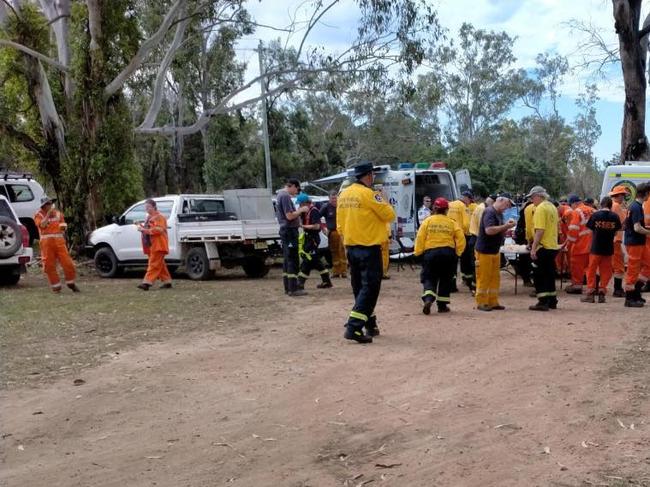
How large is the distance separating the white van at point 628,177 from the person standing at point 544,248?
3.54m

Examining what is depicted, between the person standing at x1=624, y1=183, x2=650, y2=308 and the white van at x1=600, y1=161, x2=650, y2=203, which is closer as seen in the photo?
the person standing at x1=624, y1=183, x2=650, y2=308

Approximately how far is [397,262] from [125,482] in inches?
519

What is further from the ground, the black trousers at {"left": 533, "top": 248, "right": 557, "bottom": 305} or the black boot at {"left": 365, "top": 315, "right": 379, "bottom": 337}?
the black trousers at {"left": 533, "top": 248, "right": 557, "bottom": 305}

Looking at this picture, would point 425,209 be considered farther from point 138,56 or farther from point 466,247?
point 138,56

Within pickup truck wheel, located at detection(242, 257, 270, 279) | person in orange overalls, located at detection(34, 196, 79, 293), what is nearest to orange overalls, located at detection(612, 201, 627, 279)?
pickup truck wheel, located at detection(242, 257, 270, 279)

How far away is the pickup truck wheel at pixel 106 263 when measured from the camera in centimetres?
1498

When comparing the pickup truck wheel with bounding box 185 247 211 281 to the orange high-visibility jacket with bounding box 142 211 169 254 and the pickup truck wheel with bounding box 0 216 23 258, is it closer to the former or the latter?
the orange high-visibility jacket with bounding box 142 211 169 254

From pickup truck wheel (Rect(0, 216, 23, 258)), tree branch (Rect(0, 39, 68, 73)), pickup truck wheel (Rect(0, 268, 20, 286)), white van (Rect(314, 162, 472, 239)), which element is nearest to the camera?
pickup truck wheel (Rect(0, 216, 23, 258))

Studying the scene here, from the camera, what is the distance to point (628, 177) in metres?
12.9

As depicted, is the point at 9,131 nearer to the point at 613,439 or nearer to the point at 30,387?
the point at 30,387

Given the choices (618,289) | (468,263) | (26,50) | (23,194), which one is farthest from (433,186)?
(23,194)

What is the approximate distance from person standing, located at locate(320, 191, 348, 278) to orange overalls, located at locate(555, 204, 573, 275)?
4163 millimetres

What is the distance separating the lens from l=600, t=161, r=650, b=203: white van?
12758 millimetres

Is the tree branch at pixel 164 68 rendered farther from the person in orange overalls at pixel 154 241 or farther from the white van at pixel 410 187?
the person in orange overalls at pixel 154 241
